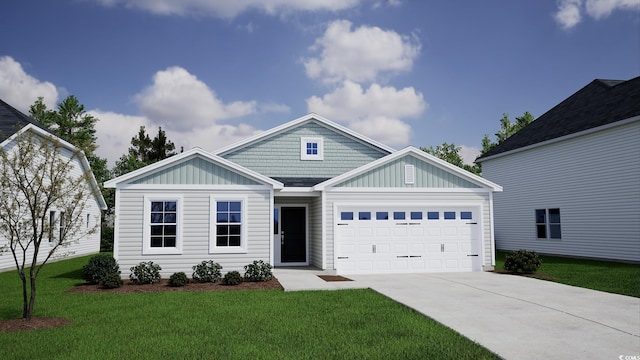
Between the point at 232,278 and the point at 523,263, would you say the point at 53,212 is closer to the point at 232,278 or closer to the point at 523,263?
the point at 232,278

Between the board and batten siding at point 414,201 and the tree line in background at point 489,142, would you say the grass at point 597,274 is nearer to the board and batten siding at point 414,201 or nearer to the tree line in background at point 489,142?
the board and batten siding at point 414,201

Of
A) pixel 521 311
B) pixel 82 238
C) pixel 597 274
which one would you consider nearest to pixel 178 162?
pixel 521 311

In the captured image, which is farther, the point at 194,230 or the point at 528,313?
the point at 194,230

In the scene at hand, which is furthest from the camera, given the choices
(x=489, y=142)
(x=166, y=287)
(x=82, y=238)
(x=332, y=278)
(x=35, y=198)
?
(x=489, y=142)

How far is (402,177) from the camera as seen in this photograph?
16.5m

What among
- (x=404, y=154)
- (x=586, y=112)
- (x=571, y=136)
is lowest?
(x=404, y=154)

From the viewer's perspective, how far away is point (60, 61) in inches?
824

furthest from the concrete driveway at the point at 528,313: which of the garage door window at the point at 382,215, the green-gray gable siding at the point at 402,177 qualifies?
the green-gray gable siding at the point at 402,177

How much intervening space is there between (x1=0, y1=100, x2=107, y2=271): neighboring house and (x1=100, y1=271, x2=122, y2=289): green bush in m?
3.33

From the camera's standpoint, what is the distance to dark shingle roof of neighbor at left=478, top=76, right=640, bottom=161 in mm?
19531

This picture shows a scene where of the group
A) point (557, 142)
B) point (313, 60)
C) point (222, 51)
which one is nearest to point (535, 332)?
point (313, 60)

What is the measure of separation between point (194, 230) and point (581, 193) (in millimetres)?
17324

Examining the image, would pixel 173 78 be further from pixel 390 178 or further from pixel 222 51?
pixel 390 178

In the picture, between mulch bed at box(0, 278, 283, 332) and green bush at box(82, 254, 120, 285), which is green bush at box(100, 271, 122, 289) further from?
green bush at box(82, 254, 120, 285)
